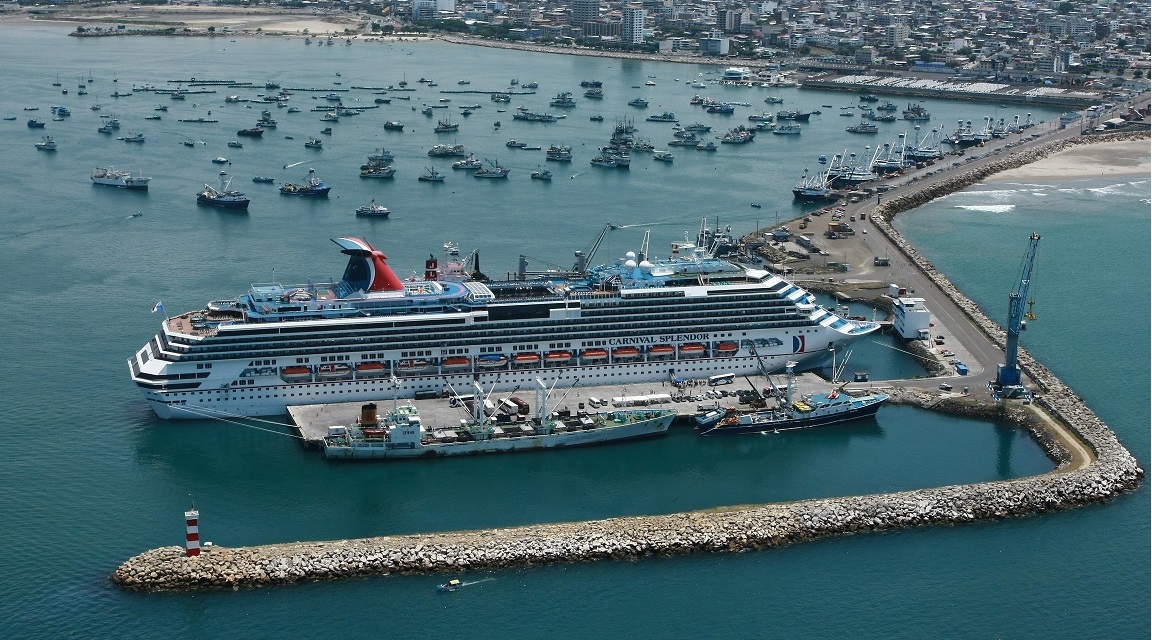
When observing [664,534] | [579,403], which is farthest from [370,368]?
[664,534]

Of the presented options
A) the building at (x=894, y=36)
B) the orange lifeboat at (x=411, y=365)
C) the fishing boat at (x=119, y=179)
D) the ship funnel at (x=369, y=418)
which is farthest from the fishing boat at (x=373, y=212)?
the building at (x=894, y=36)

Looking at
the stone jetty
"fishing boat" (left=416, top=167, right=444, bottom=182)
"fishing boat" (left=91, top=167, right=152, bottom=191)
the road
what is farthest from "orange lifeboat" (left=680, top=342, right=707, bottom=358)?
"fishing boat" (left=91, top=167, right=152, bottom=191)

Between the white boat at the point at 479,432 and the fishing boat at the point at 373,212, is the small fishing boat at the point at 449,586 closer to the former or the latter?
the white boat at the point at 479,432

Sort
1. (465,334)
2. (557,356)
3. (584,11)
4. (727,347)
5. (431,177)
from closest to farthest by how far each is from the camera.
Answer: (465,334) < (557,356) < (727,347) < (431,177) < (584,11)

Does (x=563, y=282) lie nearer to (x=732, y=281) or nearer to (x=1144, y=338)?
(x=732, y=281)

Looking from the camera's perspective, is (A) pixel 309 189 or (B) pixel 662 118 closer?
(A) pixel 309 189

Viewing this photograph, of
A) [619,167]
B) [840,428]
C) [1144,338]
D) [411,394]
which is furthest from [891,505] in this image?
[619,167]

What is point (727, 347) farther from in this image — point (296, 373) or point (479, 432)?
point (296, 373)
